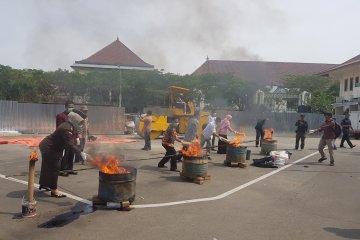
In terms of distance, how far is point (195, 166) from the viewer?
8.70 metres

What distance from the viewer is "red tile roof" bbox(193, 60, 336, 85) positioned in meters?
31.6

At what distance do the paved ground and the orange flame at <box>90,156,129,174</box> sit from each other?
68 cm

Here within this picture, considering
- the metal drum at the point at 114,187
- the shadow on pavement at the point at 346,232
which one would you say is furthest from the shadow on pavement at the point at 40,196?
the shadow on pavement at the point at 346,232

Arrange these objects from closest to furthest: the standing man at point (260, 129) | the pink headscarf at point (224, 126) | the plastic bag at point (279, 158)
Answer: the plastic bag at point (279, 158) → the pink headscarf at point (224, 126) → the standing man at point (260, 129)

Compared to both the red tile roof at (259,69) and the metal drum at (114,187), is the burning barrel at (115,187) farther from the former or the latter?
the red tile roof at (259,69)

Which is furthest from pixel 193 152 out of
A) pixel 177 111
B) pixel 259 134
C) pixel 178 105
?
pixel 178 105

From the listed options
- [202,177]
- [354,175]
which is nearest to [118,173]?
[202,177]

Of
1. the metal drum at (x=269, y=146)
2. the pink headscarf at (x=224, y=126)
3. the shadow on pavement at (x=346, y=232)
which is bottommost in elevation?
the shadow on pavement at (x=346, y=232)

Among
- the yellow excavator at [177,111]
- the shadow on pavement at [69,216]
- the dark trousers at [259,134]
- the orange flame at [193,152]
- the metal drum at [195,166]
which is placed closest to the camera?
the shadow on pavement at [69,216]

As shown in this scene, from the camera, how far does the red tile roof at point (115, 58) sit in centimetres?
4275

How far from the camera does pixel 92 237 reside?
4.98 meters

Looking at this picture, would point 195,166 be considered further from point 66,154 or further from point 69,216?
point 69,216

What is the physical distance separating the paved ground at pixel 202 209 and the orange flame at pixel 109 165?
675 millimetres

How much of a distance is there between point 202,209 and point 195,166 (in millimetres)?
2225
